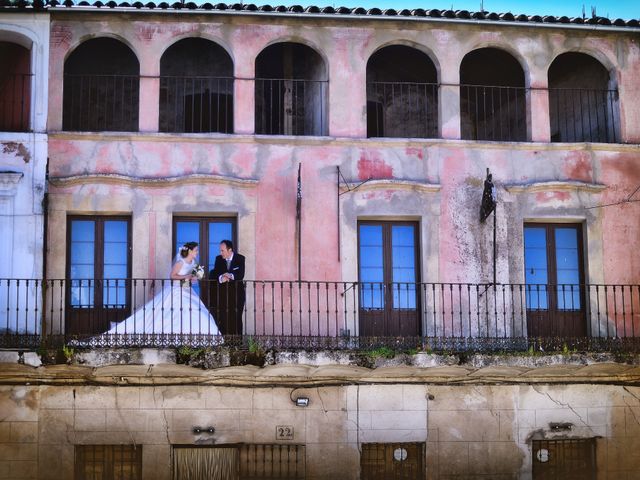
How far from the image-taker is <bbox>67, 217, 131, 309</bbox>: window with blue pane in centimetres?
1766

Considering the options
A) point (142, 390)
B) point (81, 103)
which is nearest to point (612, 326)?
point (142, 390)

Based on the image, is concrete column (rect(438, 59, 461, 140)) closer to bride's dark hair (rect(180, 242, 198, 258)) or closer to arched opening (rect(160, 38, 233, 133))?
arched opening (rect(160, 38, 233, 133))

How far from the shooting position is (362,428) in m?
17.3

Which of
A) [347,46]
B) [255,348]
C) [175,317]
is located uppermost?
[347,46]

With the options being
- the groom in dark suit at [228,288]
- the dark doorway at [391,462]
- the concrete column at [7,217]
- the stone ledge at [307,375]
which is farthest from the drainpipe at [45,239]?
the dark doorway at [391,462]

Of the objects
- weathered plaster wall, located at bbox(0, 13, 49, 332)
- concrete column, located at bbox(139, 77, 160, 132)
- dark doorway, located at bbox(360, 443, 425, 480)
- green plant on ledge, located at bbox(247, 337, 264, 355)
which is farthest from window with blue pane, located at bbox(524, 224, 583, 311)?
weathered plaster wall, located at bbox(0, 13, 49, 332)

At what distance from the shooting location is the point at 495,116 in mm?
21297

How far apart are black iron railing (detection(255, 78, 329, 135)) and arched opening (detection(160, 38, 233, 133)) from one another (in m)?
0.62

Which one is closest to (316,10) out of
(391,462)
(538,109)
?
(538,109)

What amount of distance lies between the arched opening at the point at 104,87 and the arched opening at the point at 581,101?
313 inches

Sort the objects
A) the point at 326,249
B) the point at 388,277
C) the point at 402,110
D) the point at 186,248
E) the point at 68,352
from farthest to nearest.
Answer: the point at 402,110 → the point at 388,277 → the point at 326,249 → the point at 186,248 → the point at 68,352

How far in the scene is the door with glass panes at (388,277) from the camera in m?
18.1

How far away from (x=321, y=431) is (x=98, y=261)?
473 cm

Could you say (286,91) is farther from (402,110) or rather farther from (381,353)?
(381,353)
